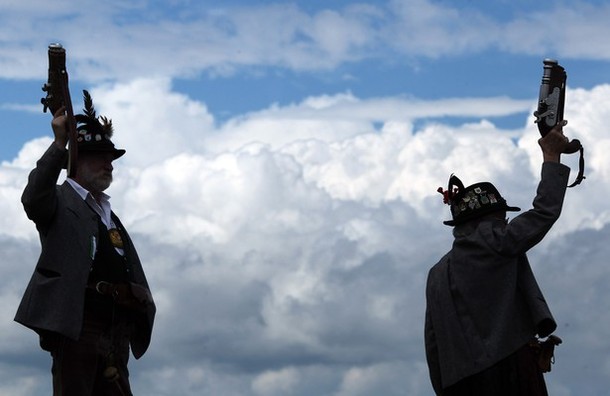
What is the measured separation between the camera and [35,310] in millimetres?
6438

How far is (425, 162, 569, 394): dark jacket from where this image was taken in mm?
6832

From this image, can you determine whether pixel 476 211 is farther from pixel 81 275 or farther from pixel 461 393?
pixel 81 275

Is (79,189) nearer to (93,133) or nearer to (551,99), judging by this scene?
(93,133)

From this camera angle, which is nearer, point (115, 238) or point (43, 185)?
point (43, 185)

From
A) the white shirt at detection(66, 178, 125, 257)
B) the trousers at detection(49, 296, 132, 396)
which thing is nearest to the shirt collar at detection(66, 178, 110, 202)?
the white shirt at detection(66, 178, 125, 257)

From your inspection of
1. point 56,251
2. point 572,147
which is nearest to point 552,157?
point 572,147

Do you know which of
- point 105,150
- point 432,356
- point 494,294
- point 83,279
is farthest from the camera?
point 432,356

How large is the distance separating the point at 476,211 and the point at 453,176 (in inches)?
15.9

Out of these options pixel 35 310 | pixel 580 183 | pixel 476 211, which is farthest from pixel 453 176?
pixel 35 310

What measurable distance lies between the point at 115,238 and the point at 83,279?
0.51 metres

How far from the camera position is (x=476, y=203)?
7188 mm

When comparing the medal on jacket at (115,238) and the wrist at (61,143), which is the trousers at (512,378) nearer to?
the medal on jacket at (115,238)

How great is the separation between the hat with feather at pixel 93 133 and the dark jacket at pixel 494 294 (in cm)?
238

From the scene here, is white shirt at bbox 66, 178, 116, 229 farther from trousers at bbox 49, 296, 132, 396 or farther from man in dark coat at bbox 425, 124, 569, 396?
man in dark coat at bbox 425, 124, 569, 396
